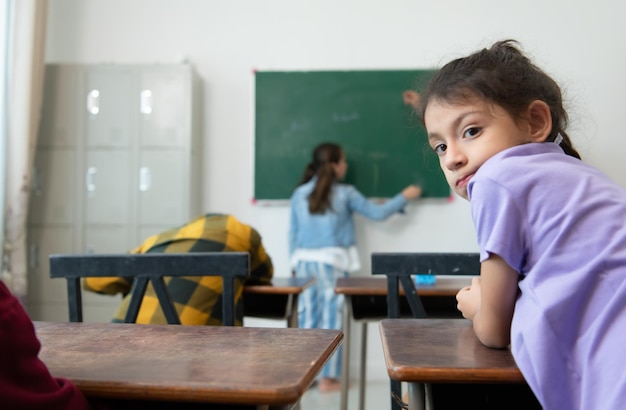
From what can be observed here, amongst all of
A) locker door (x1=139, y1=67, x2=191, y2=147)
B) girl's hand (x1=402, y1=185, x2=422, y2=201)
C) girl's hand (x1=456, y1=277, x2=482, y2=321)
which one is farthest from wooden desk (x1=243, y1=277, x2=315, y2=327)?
locker door (x1=139, y1=67, x2=191, y2=147)

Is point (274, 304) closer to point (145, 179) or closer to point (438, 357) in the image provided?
point (438, 357)

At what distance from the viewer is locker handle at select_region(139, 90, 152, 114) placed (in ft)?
13.5

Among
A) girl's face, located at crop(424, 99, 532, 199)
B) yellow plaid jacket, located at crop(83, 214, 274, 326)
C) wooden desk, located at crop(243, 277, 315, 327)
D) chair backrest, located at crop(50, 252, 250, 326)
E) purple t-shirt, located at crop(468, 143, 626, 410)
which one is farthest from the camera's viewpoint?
wooden desk, located at crop(243, 277, 315, 327)

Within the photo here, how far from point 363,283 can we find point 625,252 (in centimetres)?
→ 178

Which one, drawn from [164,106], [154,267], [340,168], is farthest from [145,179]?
[154,267]

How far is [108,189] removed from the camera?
412 centimetres

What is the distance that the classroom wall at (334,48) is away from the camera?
13.8 feet

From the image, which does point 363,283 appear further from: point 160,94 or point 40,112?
point 40,112

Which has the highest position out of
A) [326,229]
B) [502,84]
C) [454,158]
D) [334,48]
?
Result: [334,48]

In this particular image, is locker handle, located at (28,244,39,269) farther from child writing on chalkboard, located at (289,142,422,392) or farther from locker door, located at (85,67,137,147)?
child writing on chalkboard, located at (289,142,422,392)

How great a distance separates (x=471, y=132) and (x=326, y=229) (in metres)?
2.99

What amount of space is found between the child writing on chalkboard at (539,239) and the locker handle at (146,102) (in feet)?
11.0

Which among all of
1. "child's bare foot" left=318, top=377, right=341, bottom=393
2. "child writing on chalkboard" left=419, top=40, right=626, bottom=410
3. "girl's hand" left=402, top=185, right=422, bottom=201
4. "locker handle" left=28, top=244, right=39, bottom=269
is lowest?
"child's bare foot" left=318, top=377, right=341, bottom=393

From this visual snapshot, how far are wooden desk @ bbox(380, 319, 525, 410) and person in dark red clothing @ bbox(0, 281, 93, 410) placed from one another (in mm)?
443
